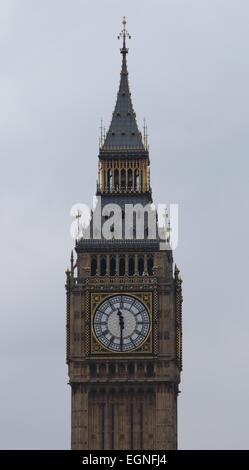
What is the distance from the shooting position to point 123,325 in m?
144

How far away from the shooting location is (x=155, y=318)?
14438cm

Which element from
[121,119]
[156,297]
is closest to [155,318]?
[156,297]

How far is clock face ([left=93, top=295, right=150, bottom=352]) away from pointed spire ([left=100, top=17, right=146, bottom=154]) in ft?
26.4

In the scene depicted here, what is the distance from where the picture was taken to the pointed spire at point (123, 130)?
14725 centimetres

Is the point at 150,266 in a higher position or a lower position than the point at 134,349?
higher

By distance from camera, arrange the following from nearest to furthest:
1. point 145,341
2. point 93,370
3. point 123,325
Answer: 1. point 123,325
2. point 145,341
3. point 93,370

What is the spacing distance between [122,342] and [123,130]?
11389 millimetres

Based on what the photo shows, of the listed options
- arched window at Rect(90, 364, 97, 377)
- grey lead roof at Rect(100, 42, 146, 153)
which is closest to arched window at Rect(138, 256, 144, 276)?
arched window at Rect(90, 364, 97, 377)

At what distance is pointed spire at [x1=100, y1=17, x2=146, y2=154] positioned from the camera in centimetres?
14725

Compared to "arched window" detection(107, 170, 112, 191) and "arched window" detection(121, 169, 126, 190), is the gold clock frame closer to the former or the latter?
"arched window" detection(107, 170, 112, 191)

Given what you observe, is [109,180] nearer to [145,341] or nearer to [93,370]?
[145,341]

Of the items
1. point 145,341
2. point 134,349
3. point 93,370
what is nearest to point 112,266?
point 145,341
